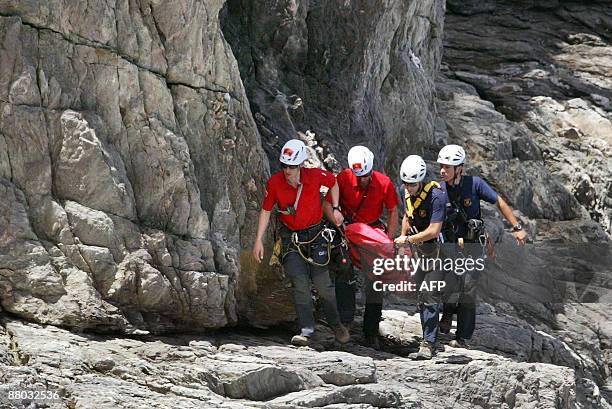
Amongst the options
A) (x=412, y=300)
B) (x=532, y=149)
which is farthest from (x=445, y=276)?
(x=532, y=149)

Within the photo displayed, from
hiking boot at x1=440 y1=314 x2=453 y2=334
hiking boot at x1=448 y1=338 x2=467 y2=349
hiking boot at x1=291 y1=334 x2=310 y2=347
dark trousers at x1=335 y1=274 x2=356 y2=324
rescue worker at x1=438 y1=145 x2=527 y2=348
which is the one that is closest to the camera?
hiking boot at x1=291 y1=334 x2=310 y2=347

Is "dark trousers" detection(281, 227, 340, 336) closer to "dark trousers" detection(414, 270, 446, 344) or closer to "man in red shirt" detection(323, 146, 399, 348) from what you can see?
"man in red shirt" detection(323, 146, 399, 348)

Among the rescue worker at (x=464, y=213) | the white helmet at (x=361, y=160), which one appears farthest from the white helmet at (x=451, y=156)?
the white helmet at (x=361, y=160)

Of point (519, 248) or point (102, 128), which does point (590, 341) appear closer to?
point (519, 248)

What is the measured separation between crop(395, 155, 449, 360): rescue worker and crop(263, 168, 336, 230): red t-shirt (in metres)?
1.07

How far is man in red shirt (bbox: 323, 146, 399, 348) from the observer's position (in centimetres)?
1434

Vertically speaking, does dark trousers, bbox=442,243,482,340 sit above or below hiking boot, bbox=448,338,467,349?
above

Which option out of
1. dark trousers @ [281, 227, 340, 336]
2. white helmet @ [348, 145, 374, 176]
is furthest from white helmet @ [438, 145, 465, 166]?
dark trousers @ [281, 227, 340, 336]

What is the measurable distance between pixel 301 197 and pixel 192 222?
4.34ft

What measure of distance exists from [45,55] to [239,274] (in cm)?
377

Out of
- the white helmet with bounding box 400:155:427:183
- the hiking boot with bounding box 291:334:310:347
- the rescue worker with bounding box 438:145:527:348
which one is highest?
the white helmet with bounding box 400:155:427:183

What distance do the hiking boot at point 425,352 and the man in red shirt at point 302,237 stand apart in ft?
4.25

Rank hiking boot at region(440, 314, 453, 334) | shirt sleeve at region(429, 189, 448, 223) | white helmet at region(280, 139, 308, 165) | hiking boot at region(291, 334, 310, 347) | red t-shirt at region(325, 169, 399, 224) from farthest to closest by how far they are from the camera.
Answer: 1. hiking boot at region(440, 314, 453, 334)
2. red t-shirt at region(325, 169, 399, 224)
3. shirt sleeve at region(429, 189, 448, 223)
4. hiking boot at region(291, 334, 310, 347)
5. white helmet at region(280, 139, 308, 165)

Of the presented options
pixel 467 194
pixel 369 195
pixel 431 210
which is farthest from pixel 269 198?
pixel 467 194
